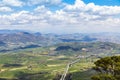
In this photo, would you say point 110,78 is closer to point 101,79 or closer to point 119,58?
point 101,79

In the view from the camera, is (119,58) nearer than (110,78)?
No

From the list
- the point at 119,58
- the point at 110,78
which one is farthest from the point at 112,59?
the point at 110,78

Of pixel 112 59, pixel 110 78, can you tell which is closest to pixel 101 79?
pixel 110 78

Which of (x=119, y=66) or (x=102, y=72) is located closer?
(x=119, y=66)

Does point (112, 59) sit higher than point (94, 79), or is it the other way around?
point (112, 59)

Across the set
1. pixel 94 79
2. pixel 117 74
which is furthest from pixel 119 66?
pixel 94 79

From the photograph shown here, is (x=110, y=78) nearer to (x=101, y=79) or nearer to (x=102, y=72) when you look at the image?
(x=101, y=79)

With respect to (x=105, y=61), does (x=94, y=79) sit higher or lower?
lower
